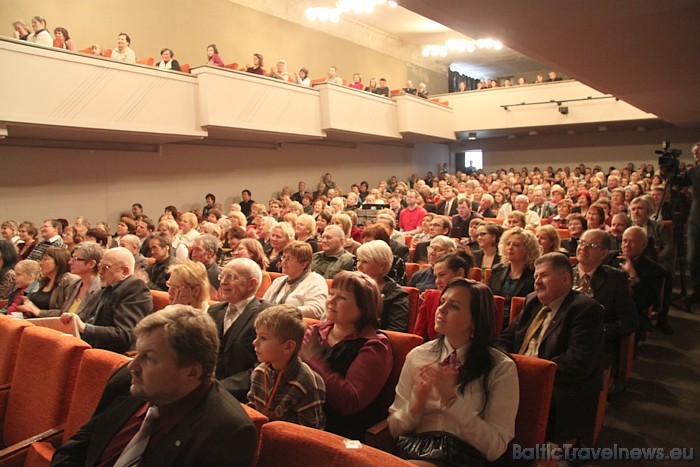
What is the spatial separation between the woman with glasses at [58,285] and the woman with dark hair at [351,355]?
1.91 metres

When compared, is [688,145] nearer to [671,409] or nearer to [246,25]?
[246,25]

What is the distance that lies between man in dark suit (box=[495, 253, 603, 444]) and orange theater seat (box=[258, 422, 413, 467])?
1141 mm

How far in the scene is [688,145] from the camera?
13188mm

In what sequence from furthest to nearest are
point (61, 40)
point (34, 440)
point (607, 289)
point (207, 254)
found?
point (61, 40)
point (207, 254)
point (607, 289)
point (34, 440)

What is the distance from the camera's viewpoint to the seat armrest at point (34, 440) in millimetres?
1695

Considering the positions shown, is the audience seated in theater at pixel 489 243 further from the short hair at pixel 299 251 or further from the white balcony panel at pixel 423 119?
the white balcony panel at pixel 423 119

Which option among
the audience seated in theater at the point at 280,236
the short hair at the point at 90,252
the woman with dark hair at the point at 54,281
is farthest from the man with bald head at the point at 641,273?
the woman with dark hair at the point at 54,281

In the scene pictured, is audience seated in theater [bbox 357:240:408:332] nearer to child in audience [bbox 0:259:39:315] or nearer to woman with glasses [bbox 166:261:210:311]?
woman with glasses [bbox 166:261:210:311]

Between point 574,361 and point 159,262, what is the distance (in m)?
3.15

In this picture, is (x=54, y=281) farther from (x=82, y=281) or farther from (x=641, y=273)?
(x=641, y=273)

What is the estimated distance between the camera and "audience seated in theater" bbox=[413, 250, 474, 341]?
2551 mm

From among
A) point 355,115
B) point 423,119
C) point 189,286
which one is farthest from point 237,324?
point 423,119

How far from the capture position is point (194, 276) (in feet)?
8.30

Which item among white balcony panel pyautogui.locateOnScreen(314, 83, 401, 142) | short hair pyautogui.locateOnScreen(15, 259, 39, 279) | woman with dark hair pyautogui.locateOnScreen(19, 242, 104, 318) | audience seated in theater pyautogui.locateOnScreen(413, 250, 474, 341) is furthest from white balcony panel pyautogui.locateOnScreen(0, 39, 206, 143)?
audience seated in theater pyautogui.locateOnScreen(413, 250, 474, 341)
